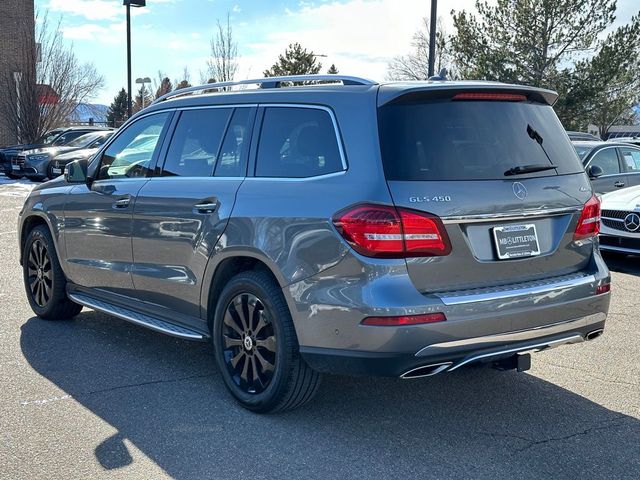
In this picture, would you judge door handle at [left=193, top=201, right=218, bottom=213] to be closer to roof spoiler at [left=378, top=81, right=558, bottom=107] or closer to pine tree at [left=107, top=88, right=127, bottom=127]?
roof spoiler at [left=378, top=81, right=558, bottom=107]

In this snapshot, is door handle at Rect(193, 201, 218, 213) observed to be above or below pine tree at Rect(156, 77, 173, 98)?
below

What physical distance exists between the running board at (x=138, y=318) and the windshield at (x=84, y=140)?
1759 cm

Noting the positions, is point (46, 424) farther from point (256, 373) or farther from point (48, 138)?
point (48, 138)

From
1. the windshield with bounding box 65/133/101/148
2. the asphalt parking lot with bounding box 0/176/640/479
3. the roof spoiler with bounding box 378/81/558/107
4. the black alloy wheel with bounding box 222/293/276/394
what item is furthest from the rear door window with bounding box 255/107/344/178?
the windshield with bounding box 65/133/101/148

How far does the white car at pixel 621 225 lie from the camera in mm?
9422

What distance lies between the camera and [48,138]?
88.5ft

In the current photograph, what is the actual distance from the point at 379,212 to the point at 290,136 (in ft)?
3.11

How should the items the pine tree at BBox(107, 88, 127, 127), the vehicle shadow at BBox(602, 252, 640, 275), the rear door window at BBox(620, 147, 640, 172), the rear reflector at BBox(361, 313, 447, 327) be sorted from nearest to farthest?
the rear reflector at BBox(361, 313, 447, 327) < the vehicle shadow at BBox(602, 252, 640, 275) < the rear door window at BBox(620, 147, 640, 172) < the pine tree at BBox(107, 88, 127, 127)

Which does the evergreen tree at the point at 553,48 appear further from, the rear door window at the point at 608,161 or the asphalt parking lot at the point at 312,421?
the asphalt parking lot at the point at 312,421

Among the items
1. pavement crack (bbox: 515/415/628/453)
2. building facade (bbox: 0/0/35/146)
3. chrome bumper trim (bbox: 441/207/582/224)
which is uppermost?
building facade (bbox: 0/0/35/146)

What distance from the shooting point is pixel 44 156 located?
70.2 ft

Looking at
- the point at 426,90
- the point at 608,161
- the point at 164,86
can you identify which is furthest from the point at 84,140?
the point at 164,86

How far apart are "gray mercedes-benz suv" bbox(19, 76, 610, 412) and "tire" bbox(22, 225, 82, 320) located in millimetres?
1502

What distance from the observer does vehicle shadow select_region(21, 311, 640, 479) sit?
3754 mm
